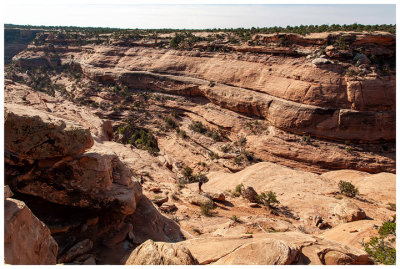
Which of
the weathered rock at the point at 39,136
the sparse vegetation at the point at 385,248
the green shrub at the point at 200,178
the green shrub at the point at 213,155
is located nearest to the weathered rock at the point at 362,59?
the green shrub at the point at 213,155

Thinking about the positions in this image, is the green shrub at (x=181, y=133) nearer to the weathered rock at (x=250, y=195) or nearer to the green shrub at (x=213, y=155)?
the green shrub at (x=213, y=155)

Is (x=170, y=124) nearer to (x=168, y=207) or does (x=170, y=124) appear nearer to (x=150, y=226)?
(x=168, y=207)

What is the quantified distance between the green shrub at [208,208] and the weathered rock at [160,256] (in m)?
7.23

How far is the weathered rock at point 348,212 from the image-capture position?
12.9m

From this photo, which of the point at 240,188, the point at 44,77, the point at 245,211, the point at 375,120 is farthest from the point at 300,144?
the point at 44,77

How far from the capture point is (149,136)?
30.8m

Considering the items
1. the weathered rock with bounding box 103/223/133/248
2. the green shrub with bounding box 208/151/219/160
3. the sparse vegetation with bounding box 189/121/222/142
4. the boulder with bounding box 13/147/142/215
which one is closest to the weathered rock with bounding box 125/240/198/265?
the weathered rock with bounding box 103/223/133/248

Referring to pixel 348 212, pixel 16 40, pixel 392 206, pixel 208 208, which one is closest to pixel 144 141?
pixel 208 208

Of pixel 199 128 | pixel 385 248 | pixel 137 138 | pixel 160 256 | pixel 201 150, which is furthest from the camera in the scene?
pixel 137 138

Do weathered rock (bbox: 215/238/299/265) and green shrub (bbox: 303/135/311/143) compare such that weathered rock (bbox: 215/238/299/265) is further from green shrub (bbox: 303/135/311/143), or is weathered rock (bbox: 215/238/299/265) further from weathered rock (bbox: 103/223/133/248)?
green shrub (bbox: 303/135/311/143)

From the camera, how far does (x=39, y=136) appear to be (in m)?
8.48

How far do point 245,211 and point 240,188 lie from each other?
6.87 ft

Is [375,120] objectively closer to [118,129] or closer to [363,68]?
[363,68]

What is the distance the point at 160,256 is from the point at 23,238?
3.06 meters
